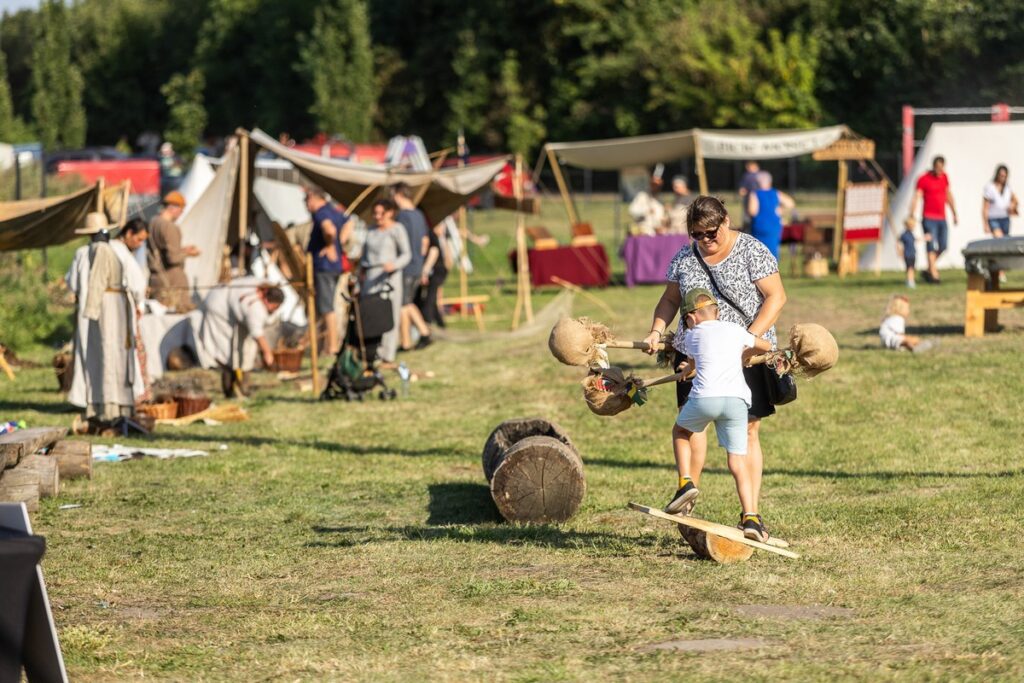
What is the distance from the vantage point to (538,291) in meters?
26.2

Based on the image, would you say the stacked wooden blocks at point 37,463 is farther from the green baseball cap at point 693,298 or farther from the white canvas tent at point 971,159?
the white canvas tent at point 971,159

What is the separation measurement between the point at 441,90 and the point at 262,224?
42.5 m

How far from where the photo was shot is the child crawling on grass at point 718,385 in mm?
7652

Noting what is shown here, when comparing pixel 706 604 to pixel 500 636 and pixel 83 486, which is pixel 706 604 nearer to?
pixel 500 636

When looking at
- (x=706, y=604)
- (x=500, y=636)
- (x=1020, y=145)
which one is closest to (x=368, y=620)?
(x=500, y=636)

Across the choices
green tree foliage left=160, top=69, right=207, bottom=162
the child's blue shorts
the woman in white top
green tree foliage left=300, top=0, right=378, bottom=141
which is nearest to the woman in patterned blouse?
the child's blue shorts

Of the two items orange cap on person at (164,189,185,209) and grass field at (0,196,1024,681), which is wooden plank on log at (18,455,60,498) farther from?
orange cap on person at (164,189,185,209)

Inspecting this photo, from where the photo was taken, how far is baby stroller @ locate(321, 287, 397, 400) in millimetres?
15117

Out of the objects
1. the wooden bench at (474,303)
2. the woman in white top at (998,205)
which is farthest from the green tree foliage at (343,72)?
the woman in white top at (998,205)

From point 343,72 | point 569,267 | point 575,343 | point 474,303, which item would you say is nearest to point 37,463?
point 575,343

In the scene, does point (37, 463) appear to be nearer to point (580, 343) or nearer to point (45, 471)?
point (45, 471)

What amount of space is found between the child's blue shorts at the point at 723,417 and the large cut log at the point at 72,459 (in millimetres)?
5079

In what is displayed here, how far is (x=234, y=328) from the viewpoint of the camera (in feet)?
51.9

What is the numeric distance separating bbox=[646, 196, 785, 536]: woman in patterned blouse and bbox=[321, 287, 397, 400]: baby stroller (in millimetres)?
7341
